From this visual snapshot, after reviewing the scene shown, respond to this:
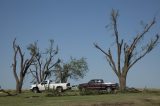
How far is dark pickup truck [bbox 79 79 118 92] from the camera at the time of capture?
44647 mm

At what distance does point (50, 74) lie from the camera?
70.6 m

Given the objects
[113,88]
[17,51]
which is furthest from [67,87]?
[17,51]

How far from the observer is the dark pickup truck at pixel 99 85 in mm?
44647

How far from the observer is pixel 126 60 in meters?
47.5

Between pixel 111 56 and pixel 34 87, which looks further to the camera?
pixel 34 87

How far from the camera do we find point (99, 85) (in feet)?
150

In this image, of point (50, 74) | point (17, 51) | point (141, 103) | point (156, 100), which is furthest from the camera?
point (50, 74)

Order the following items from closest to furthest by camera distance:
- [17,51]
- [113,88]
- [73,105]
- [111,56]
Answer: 1. [73,105]
2. [113,88]
3. [111,56]
4. [17,51]

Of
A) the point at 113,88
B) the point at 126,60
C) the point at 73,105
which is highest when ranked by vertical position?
the point at 126,60

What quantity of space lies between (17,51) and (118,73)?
684 inches

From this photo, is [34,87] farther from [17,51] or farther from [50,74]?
[50,74]

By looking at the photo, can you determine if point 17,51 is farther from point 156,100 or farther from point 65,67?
point 156,100

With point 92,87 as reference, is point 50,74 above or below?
above

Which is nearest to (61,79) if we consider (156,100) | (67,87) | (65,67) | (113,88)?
(65,67)
